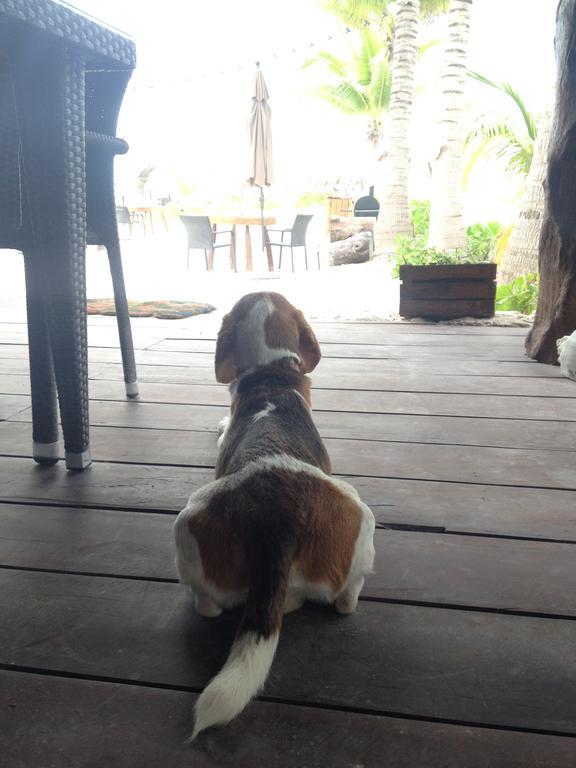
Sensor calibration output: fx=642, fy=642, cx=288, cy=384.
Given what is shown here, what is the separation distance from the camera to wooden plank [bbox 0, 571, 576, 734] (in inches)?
47.4

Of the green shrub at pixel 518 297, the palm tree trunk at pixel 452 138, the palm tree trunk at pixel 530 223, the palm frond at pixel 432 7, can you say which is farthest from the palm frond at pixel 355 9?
the green shrub at pixel 518 297

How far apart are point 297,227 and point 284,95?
16.3 m

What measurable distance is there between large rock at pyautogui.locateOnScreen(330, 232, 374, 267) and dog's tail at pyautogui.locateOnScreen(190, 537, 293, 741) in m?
10.9

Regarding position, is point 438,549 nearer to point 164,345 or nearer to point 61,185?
point 61,185

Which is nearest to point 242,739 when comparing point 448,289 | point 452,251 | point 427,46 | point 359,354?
point 359,354

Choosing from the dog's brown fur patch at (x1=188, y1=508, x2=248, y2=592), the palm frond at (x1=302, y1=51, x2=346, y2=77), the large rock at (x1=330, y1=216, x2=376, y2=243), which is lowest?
the dog's brown fur patch at (x1=188, y1=508, x2=248, y2=592)

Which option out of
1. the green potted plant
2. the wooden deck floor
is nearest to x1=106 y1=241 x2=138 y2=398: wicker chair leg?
the wooden deck floor

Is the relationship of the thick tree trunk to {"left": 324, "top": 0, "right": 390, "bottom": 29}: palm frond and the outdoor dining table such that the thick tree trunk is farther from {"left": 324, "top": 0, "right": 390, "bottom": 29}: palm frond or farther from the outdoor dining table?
{"left": 324, "top": 0, "right": 390, "bottom": 29}: palm frond

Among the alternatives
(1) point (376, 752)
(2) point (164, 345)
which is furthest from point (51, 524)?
(2) point (164, 345)

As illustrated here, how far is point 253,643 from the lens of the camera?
1190mm

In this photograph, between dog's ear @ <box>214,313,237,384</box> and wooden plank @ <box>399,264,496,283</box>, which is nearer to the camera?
dog's ear @ <box>214,313,237,384</box>

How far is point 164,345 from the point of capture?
4461mm

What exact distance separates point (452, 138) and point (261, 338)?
7.52m

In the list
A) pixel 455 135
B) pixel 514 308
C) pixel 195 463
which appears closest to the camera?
pixel 195 463
